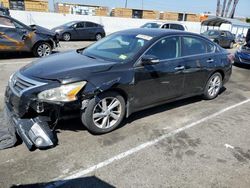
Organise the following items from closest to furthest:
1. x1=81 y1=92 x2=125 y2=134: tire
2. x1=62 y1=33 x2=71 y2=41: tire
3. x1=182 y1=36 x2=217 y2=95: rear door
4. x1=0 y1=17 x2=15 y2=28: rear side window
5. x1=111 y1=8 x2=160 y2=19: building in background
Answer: x1=81 y1=92 x2=125 y2=134: tire, x1=182 y1=36 x2=217 y2=95: rear door, x1=0 y1=17 x2=15 y2=28: rear side window, x1=62 y1=33 x2=71 y2=41: tire, x1=111 y1=8 x2=160 y2=19: building in background

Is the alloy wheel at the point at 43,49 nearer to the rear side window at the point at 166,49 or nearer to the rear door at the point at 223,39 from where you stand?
the rear side window at the point at 166,49

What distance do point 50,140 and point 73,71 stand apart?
3.30 feet

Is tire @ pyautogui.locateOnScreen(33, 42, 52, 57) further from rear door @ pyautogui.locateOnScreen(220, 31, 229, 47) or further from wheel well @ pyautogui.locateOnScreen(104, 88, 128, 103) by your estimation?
rear door @ pyautogui.locateOnScreen(220, 31, 229, 47)

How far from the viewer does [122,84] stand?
156 inches

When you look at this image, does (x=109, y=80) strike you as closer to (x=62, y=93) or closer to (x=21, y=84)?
(x=62, y=93)

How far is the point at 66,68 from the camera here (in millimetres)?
3812

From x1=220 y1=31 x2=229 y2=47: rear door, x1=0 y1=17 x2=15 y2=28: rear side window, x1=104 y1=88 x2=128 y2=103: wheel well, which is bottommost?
x1=220 y1=31 x2=229 y2=47: rear door

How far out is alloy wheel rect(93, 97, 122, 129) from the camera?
386 centimetres

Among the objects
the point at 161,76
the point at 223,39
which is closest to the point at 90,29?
the point at 223,39

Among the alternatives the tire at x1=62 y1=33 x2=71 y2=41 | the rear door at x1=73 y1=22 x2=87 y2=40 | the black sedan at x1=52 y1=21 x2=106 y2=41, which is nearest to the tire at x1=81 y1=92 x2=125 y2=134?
the black sedan at x1=52 y1=21 x2=106 y2=41

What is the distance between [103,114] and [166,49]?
1.74m

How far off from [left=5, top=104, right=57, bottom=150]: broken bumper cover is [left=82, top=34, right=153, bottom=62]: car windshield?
61.5 inches

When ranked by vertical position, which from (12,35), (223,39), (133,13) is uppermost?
(133,13)

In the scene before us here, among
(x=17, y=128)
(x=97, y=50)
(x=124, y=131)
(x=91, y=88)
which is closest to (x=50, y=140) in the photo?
(x=17, y=128)
